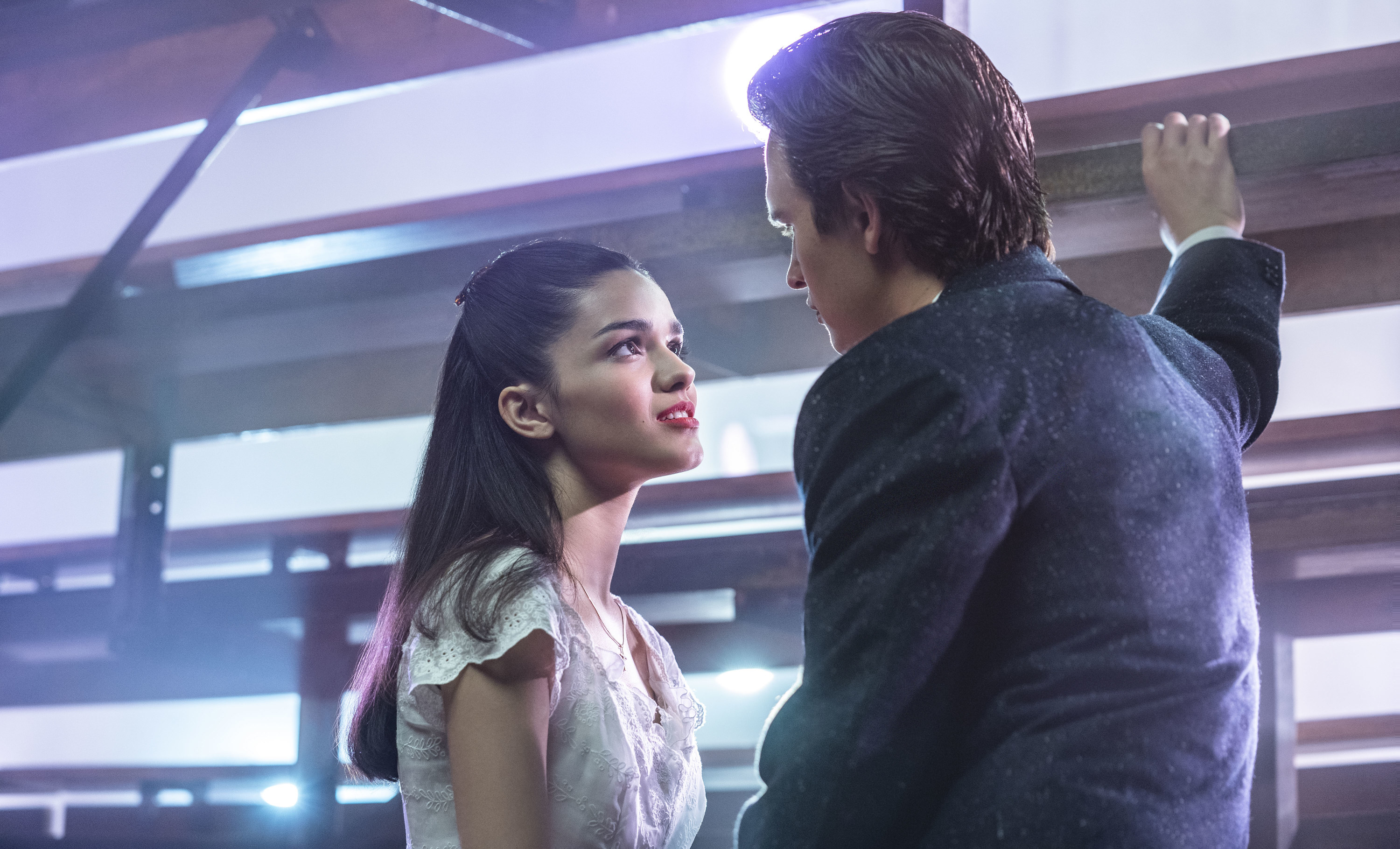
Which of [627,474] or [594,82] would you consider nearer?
[627,474]

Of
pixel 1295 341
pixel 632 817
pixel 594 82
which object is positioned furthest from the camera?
pixel 594 82

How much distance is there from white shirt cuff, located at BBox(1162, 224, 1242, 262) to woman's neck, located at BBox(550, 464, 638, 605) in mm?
693

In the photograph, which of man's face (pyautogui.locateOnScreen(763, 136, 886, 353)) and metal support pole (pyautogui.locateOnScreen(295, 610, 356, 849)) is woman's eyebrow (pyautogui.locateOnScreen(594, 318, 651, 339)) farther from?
metal support pole (pyautogui.locateOnScreen(295, 610, 356, 849))

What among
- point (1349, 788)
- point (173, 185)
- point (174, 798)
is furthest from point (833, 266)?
point (174, 798)

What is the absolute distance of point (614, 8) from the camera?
177cm

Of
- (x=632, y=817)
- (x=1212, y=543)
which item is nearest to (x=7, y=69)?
(x=632, y=817)

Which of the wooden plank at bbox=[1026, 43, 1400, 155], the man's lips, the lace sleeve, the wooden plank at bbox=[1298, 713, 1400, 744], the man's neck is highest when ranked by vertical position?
the wooden plank at bbox=[1026, 43, 1400, 155]

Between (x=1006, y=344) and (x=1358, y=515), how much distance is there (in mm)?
900

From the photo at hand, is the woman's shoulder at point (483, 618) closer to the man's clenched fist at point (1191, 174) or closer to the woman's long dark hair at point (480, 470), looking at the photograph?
the woman's long dark hair at point (480, 470)

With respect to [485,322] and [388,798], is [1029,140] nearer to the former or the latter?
[485,322]

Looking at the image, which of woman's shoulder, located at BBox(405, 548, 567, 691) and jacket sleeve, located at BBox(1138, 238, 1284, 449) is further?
woman's shoulder, located at BBox(405, 548, 567, 691)

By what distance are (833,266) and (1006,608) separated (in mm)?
364

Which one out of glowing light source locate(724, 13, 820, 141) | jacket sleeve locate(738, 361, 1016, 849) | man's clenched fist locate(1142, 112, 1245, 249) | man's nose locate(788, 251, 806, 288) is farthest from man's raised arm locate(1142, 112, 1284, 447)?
glowing light source locate(724, 13, 820, 141)

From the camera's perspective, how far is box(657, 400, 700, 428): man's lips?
1.45 m
